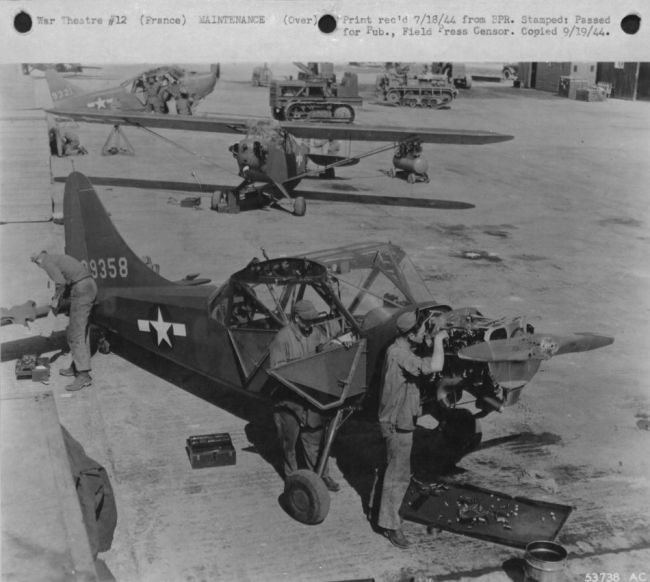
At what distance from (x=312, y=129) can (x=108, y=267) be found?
12.1 meters

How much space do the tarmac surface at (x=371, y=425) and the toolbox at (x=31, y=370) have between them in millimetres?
151

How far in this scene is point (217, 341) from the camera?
310 inches

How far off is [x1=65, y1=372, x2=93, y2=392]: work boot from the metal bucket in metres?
5.33

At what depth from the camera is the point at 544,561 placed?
5.61 m

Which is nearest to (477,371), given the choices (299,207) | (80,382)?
(80,382)

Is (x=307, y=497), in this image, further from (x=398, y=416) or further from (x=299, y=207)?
(x=299, y=207)

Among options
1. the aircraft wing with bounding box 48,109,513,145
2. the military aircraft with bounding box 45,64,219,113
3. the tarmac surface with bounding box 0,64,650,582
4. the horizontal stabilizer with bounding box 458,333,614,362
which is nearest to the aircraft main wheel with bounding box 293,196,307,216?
the tarmac surface with bounding box 0,64,650,582

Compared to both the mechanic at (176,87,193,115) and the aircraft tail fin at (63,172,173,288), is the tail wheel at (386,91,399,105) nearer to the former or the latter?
the mechanic at (176,87,193,115)

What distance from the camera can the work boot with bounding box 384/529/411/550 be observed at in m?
6.25

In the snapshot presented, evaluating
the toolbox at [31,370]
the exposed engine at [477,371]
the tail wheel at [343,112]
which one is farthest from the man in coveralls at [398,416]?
the tail wheel at [343,112]

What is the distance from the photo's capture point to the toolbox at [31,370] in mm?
9117

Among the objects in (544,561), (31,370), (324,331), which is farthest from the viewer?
(31,370)

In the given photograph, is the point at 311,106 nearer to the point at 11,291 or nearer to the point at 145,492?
the point at 11,291

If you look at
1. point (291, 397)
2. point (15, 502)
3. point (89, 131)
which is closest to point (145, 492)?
point (291, 397)
